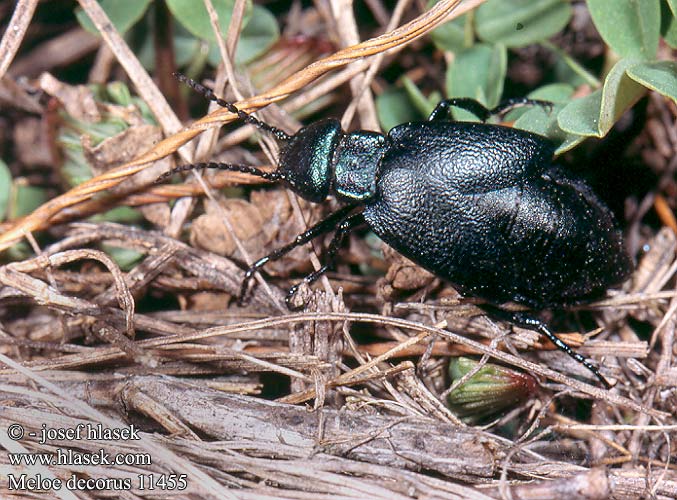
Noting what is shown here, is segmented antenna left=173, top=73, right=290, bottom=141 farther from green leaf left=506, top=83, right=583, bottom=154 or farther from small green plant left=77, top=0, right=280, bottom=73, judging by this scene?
green leaf left=506, top=83, right=583, bottom=154

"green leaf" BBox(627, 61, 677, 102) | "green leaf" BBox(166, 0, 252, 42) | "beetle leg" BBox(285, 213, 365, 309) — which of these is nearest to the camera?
"green leaf" BBox(627, 61, 677, 102)

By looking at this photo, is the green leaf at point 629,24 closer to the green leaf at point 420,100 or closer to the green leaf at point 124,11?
the green leaf at point 420,100

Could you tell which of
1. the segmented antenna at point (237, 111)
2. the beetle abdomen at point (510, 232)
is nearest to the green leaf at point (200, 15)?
the segmented antenna at point (237, 111)

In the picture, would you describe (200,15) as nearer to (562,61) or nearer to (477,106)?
(477,106)

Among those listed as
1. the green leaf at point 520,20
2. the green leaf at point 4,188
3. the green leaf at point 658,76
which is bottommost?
the green leaf at point 4,188

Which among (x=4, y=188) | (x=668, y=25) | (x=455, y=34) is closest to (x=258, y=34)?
(x=455, y=34)

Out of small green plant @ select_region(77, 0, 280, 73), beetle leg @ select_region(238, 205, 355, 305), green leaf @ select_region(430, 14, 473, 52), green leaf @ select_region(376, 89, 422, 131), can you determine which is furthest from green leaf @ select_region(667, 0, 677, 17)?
small green plant @ select_region(77, 0, 280, 73)
